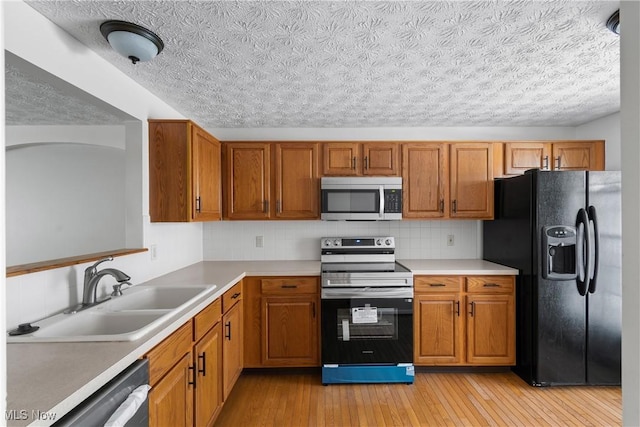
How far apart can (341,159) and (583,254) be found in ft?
6.67

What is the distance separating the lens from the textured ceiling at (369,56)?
1391 mm

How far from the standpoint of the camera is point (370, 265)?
297 centimetres

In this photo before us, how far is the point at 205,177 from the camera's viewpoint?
246 cm

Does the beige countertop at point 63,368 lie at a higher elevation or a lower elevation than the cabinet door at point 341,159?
lower

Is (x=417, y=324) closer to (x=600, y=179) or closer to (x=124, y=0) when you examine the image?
(x=600, y=179)

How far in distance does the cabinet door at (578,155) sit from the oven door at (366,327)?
1.92m

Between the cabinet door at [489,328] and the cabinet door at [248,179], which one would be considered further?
the cabinet door at [248,179]

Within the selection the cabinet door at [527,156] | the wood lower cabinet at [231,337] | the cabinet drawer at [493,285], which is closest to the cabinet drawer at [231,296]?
the wood lower cabinet at [231,337]

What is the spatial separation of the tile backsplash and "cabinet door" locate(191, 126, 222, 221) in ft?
1.66

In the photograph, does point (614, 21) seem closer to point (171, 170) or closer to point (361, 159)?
point (361, 159)

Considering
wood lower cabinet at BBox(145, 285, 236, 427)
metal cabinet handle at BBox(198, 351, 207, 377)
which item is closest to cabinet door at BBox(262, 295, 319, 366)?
wood lower cabinet at BBox(145, 285, 236, 427)

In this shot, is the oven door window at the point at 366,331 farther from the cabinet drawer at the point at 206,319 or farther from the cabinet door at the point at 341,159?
the cabinet door at the point at 341,159

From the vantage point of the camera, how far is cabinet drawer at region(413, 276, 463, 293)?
8.64 feet

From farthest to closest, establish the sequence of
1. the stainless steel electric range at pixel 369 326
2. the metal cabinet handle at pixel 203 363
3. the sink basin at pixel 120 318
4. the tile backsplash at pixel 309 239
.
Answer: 1. the tile backsplash at pixel 309 239
2. the stainless steel electric range at pixel 369 326
3. the metal cabinet handle at pixel 203 363
4. the sink basin at pixel 120 318
